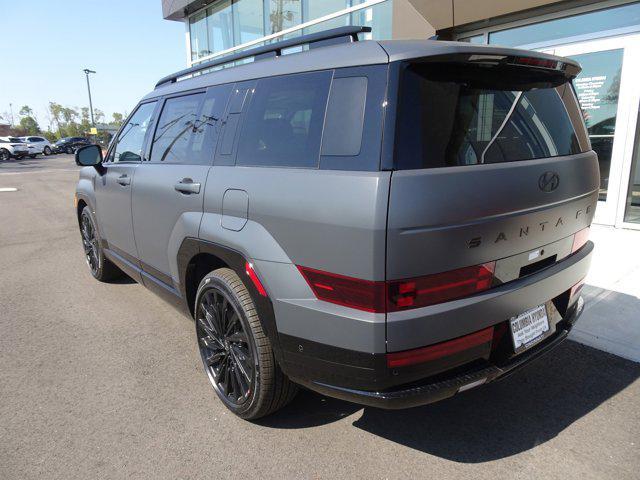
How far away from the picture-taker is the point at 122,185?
12.2ft

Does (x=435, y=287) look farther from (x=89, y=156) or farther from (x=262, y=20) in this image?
(x=262, y=20)

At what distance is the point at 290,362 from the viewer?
6.98 ft

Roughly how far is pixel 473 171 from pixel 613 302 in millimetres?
3018

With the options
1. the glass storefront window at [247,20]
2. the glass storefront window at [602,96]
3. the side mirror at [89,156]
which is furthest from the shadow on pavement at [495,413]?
the glass storefront window at [247,20]

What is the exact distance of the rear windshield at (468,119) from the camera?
71.0 inches

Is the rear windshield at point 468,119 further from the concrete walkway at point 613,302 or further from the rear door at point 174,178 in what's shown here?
the concrete walkway at point 613,302

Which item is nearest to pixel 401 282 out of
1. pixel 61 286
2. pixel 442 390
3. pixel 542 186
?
pixel 442 390

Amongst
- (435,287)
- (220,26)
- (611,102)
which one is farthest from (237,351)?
(220,26)

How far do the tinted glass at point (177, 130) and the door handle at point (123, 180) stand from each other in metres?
0.36

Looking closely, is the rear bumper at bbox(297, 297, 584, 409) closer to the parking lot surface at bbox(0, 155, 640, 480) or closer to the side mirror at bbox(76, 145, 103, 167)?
the parking lot surface at bbox(0, 155, 640, 480)

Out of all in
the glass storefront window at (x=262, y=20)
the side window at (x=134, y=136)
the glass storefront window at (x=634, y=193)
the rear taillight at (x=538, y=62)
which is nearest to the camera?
the rear taillight at (x=538, y=62)

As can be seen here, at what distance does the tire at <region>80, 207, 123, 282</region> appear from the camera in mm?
4761

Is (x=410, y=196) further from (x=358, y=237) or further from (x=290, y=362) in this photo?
(x=290, y=362)

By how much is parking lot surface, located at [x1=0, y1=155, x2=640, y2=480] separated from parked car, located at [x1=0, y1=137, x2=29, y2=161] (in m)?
37.9
